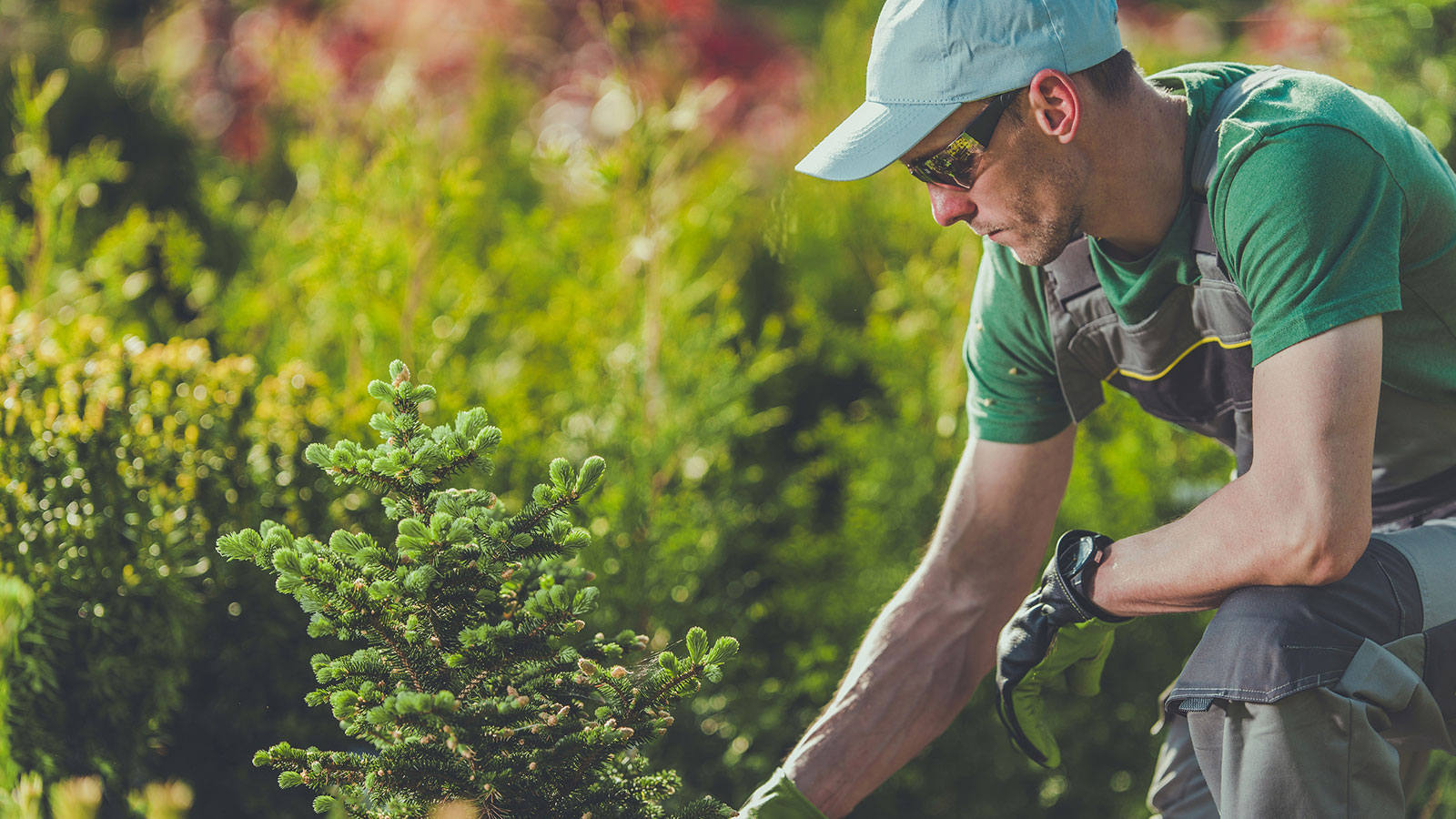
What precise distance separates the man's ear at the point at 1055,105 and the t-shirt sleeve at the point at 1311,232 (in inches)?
9.7

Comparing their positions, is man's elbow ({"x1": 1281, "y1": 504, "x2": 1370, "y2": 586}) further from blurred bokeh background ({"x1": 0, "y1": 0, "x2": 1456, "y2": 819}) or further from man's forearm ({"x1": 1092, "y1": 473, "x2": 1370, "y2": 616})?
blurred bokeh background ({"x1": 0, "y1": 0, "x2": 1456, "y2": 819})

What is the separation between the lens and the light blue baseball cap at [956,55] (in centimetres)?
171

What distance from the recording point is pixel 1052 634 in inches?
73.7

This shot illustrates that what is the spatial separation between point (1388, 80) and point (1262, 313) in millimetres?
2887

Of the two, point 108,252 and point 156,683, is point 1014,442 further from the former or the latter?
point 108,252

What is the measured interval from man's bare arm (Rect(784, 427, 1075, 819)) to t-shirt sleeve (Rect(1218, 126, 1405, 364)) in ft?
2.02

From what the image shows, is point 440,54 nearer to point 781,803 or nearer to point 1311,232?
point 781,803

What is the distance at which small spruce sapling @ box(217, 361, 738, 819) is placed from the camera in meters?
1.43

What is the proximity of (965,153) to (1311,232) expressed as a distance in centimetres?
51

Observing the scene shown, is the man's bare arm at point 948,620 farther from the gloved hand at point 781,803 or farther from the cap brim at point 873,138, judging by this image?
the cap brim at point 873,138

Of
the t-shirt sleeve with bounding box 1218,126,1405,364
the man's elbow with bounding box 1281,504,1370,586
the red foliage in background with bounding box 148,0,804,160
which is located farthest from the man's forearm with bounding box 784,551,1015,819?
the red foliage in background with bounding box 148,0,804,160

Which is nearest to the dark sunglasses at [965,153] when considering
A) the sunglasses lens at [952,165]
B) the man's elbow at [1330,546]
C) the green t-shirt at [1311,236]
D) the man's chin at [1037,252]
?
the sunglasses lens at [952,165]

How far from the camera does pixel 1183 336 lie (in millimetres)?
1936

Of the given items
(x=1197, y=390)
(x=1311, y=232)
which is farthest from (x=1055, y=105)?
(x=1197, y=390)
